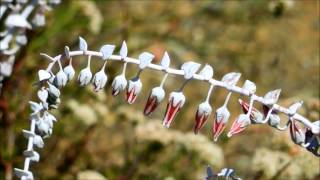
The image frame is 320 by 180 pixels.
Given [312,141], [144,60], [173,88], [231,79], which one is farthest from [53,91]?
[173,88]

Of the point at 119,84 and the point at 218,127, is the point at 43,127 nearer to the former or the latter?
the point at 119,84

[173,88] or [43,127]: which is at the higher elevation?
[173,88]

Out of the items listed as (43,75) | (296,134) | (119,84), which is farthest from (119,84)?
(296,134)

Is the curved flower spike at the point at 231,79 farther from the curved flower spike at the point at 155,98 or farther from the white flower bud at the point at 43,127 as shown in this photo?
the white flower bud at the point at 43,127

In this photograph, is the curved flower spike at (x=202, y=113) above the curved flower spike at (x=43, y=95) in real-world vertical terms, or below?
below

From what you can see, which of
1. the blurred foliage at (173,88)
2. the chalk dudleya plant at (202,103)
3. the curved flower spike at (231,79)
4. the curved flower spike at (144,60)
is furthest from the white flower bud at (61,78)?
the blurred foliage at (173,88)

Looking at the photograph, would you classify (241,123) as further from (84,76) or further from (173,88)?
(173,88)

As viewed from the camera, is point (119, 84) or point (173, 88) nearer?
point (119, 84)

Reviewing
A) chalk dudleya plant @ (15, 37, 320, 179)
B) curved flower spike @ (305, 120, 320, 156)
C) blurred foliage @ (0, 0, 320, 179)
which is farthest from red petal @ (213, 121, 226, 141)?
blurred foliage @ (0, 0, 320, 179)

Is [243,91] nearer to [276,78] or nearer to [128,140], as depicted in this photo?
[128,140]

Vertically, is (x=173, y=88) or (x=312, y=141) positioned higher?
(x=173, y=88)
